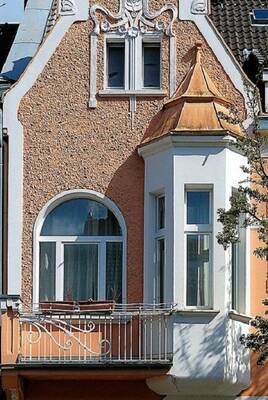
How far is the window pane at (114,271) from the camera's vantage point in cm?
2742

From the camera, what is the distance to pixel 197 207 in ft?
87.9

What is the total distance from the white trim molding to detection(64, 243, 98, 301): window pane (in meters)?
0.91

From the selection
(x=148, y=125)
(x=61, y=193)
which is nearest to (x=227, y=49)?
(x=148, y=125)

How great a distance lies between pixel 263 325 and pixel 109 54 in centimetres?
662

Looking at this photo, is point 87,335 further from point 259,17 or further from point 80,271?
point 259,17

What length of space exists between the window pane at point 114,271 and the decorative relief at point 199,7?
4480mm

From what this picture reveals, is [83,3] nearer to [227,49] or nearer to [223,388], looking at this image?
[227,49]

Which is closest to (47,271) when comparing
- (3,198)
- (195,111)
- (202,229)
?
(3,198)

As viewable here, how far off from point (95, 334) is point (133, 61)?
510 centimetres

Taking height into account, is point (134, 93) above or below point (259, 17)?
below

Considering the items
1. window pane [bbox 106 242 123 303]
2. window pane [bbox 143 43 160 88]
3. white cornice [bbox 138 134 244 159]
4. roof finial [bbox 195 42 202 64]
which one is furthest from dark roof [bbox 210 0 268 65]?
window pane [bbox 106 242 123 303]

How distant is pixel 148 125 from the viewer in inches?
1088

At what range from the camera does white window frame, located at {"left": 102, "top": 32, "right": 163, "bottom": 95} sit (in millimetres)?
27750

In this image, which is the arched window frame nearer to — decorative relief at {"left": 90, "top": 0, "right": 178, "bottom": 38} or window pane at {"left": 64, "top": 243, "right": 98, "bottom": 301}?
window pane at {"left": 64, "top": 243, "right": 98, "bottom": 301}
